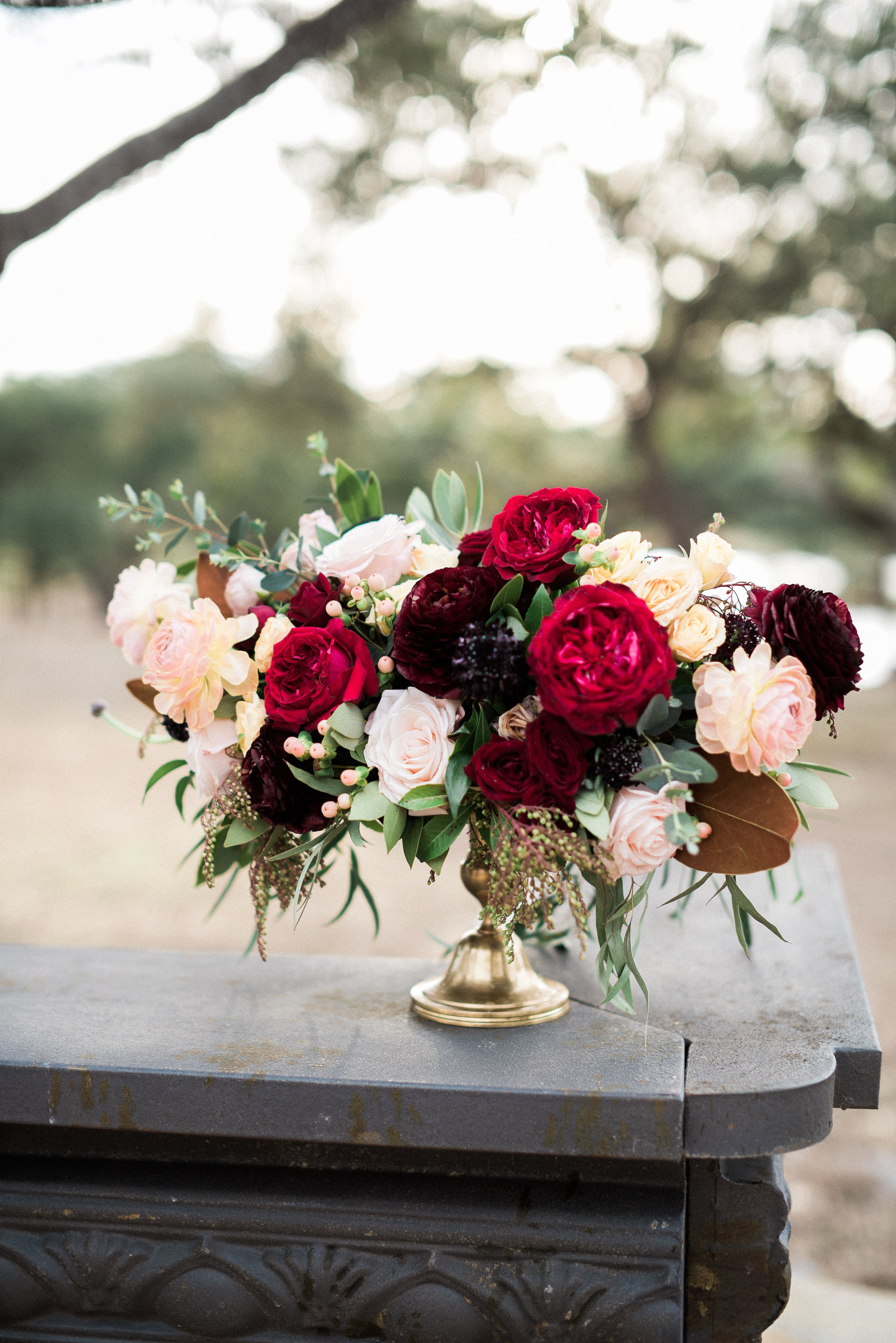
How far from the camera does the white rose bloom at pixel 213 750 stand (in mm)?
1337

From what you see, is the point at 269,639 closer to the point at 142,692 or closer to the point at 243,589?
the point at 243,589

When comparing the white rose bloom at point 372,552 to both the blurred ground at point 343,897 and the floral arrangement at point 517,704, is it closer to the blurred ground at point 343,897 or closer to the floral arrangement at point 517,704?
the floral arrangement at point 517,704

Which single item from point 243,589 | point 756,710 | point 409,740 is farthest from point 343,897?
point 756,710

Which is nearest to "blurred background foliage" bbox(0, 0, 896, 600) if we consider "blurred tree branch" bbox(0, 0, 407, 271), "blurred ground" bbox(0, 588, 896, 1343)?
"blurred tree branch" bbox(0, 0, 407, 271)

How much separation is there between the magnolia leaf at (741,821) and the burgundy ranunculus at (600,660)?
13 cm

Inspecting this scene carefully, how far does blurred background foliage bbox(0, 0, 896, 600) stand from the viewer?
17.6ft

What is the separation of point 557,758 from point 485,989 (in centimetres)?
41

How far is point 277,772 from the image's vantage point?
4.15 feet

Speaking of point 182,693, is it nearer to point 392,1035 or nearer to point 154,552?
point 392,1035

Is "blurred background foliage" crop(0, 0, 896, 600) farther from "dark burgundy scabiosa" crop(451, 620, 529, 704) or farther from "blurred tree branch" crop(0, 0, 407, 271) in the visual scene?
"dark burgundy scabiosa" crop(451, 620, 529, 704)

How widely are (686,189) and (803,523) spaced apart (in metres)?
5.86

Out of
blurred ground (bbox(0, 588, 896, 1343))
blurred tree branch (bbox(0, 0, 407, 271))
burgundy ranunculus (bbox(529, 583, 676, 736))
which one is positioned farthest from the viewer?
blurred ground (bbox(0, 588, 896, 1343))

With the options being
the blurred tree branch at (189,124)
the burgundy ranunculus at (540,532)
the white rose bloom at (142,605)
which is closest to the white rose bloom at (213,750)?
the white rose bloom at (142,605)

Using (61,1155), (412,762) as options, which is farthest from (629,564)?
(61,1155)
